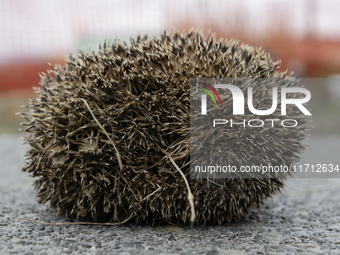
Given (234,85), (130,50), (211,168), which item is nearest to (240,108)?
(234,85)

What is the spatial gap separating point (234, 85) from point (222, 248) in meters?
1.03

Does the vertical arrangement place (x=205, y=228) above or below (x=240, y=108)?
below

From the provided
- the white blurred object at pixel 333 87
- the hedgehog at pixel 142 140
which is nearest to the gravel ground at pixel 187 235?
the hedgehog at pixel 142 140

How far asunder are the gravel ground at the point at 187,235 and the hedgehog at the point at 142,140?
0.13 metres

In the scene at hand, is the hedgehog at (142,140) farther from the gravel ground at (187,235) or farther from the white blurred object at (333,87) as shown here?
the white blurred object at (333,87)

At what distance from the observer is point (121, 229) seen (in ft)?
8.26

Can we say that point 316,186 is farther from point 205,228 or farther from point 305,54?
point 305,54

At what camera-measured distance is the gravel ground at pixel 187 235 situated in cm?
222

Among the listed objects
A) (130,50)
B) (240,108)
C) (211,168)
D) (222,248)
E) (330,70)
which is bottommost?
(222,248)

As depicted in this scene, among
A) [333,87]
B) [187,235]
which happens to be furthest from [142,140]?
[333,87]

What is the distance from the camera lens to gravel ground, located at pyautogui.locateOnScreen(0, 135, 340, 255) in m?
2.22

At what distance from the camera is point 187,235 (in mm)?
2447

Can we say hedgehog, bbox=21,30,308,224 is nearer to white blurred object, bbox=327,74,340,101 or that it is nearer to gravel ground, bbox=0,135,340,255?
gravel ground, bbox=0,135,340,255

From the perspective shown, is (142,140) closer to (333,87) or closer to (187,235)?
(187,235)
